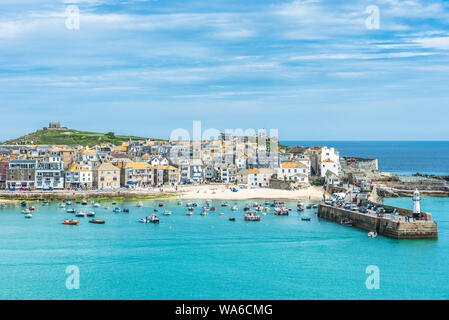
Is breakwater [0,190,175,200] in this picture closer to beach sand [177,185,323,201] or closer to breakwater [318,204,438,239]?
beach sand [177,185,323,201]

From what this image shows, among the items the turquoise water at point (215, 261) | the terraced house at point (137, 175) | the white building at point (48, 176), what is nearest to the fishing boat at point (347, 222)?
the turquoise water at point (215, 261)

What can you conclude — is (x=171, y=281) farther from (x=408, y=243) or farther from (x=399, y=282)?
(x=408, y=243)

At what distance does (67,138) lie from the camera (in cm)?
12425

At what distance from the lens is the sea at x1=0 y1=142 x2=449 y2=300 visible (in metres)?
25.2

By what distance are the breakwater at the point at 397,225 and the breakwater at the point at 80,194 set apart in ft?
90.7

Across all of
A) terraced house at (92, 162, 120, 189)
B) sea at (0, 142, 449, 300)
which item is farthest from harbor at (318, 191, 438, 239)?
terraced house at (92, 162, 120, 189)

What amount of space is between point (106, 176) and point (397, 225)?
136 ft

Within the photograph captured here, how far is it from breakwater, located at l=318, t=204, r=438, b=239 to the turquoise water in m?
0.70

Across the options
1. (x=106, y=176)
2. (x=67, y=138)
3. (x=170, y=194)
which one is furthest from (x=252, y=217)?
(x=67, y=138)

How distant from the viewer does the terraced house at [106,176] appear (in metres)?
66.4

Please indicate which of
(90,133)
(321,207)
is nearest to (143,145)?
(90,133)

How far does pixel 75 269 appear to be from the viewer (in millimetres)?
28359

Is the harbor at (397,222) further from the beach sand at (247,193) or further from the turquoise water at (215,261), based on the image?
the beach sand at (247,193)

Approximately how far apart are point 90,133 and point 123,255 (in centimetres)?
11219
